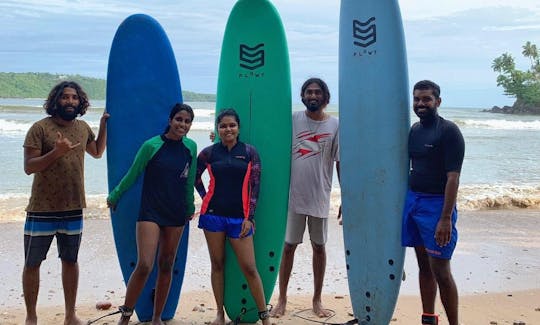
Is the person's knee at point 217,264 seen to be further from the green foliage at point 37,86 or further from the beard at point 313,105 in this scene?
the green foliage at point 37,86

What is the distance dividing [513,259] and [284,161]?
9.00ft

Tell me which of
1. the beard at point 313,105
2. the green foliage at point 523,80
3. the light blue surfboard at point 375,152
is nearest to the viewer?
the light blue surfboard at point 375,152

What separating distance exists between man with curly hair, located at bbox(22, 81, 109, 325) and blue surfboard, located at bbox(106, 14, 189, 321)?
0.50 meters

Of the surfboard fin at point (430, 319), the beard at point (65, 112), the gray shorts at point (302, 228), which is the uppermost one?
the beard at point (65, 112)

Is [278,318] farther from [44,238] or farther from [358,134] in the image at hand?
[44,238]

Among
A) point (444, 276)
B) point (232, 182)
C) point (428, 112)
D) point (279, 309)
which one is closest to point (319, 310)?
point (279, 309)

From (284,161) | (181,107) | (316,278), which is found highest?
(181,107)

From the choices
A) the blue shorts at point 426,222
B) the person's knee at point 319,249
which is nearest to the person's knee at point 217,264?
the person's knee at point 319,249

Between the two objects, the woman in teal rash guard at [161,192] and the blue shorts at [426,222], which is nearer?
the blue shorts at [426,222]

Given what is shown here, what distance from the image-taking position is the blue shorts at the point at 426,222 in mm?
2842

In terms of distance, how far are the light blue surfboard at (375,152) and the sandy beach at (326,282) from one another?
0.34 meters

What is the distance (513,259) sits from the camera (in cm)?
502

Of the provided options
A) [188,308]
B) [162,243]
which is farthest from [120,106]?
[188,308]

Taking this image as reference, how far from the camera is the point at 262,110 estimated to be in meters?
3.67
